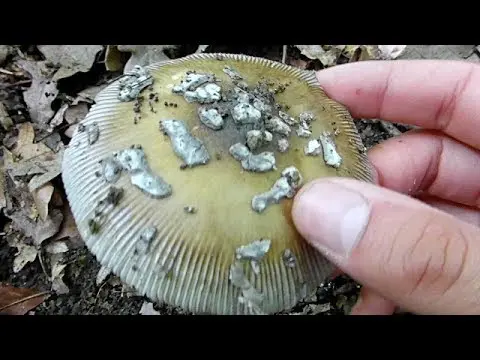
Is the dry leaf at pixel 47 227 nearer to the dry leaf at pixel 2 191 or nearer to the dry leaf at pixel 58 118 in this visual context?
the dry leaf at pixel 2 191

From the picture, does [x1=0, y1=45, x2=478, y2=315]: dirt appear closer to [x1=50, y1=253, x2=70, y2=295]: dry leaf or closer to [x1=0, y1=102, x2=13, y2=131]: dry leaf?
[x1=50, y1=253, x2=70, y2=295]: dry leaf

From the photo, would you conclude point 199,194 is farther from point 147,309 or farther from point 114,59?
point 114,59

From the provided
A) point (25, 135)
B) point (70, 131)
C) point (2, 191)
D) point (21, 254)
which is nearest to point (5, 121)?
point (25, 135)

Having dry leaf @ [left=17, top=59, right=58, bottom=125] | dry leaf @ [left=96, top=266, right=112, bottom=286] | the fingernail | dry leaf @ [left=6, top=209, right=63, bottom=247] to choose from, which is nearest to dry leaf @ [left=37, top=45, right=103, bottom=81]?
dry leaf @ [left=17, top=59, right=58, bottom=125]

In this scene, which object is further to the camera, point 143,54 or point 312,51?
point 312,51

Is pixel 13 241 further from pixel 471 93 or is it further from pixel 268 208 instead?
pixel 471 93

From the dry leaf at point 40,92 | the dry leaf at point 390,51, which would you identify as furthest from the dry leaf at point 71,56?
the dry leaf at point 390,51
